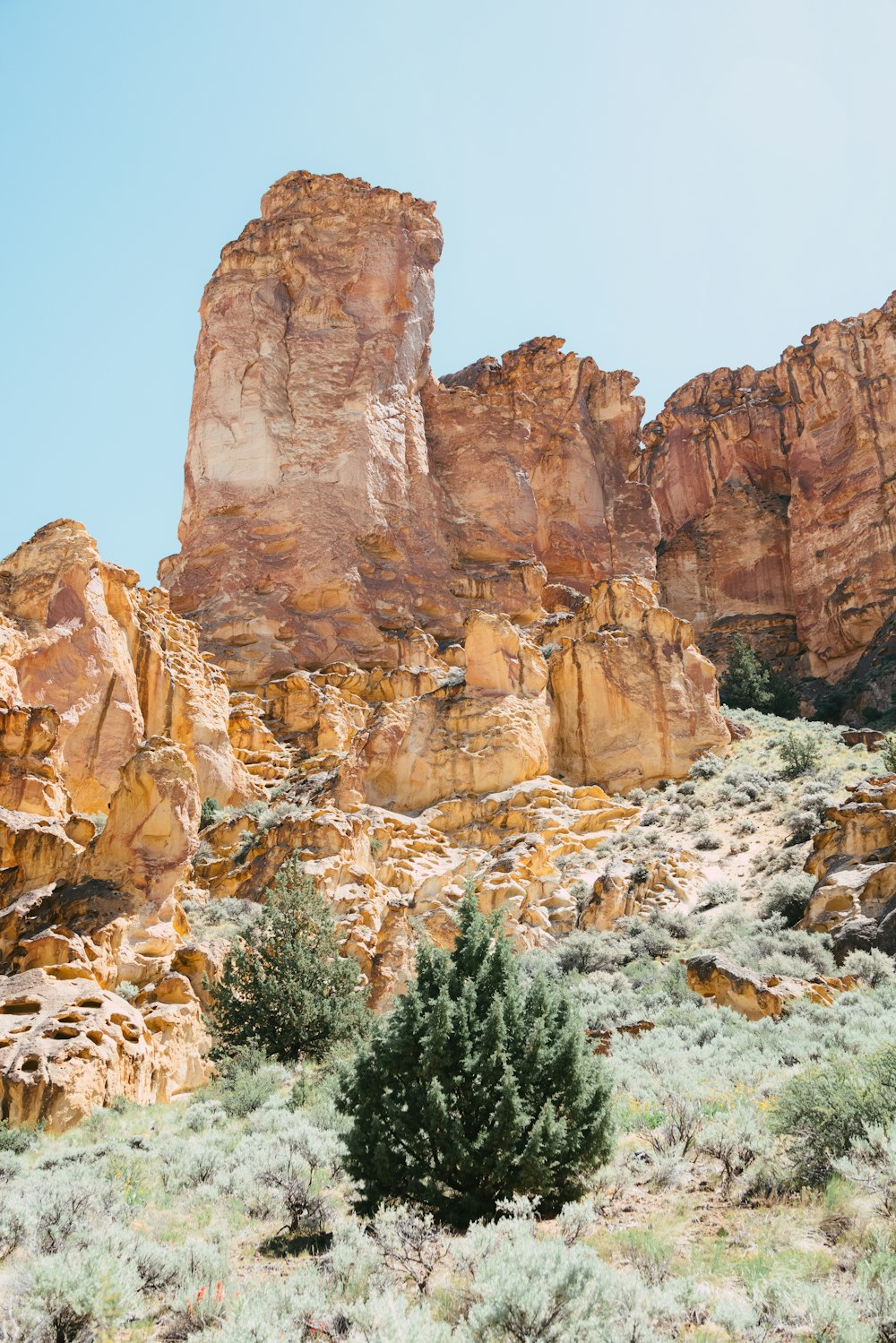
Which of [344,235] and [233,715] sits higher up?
[344,235]

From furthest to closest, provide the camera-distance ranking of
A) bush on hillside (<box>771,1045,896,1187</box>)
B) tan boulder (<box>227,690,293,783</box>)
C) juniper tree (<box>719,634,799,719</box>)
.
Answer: juniper tree (<box>719,634,799,719</box>) → tan boulder (<box>227,690,293,783</box>) → bush on hillside (<box>771,1045,896,1187</box>)

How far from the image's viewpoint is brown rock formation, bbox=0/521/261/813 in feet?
81.5

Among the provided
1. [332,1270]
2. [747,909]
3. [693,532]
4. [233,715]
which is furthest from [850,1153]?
[693,532]

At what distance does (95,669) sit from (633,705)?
15118mm

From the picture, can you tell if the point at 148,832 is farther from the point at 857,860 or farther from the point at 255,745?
the point at 255,745

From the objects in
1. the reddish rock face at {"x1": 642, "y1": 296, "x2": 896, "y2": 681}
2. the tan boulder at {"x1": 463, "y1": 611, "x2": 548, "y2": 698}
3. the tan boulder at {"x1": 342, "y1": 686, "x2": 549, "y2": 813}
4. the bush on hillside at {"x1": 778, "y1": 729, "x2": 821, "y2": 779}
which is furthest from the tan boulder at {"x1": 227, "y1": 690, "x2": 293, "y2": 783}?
the reddish rock face at {"x1": 642, "y1": 296, "x2": 896, "y2": 681}

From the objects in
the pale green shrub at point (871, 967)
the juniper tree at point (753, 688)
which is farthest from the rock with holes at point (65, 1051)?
the juniper tree at point (753, 688)

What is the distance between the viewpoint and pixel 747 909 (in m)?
19.8

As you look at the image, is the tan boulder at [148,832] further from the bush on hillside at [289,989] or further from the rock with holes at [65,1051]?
the rock with holes at [65,1051]

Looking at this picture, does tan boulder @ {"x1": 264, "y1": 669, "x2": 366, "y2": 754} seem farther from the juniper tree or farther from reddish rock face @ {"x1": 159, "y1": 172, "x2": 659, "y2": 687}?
the juniper tree

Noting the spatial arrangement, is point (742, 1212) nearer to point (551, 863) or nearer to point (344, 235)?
point (551, 863)

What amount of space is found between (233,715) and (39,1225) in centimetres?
2575

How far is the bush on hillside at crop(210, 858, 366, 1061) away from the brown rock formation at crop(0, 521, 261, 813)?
895cm

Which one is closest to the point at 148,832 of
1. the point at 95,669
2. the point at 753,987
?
the point at 95,669
